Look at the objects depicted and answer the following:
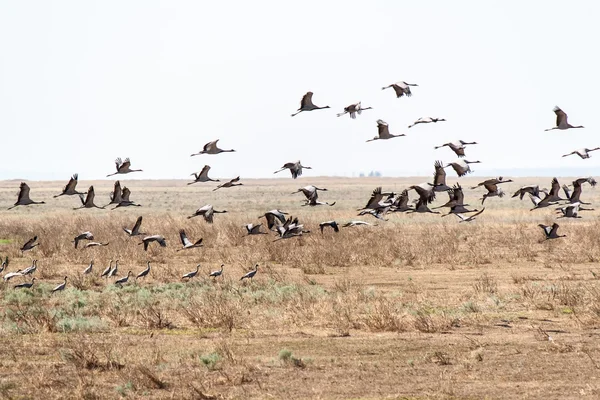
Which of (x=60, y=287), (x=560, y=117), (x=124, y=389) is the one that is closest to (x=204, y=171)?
(x=60, y=287)

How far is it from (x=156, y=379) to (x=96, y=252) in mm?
21738

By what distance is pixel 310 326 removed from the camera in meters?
20.1

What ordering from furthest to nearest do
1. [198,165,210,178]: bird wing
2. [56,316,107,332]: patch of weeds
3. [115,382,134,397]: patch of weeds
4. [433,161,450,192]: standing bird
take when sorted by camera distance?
1. [198,165,210,178]: bird wing
2. [433,161,450,192]: standing bird
3. [56,316,107,332]: patch of weeds
4. [115,382,134,397]: patch of weeds

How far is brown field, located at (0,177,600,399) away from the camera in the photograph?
14.4 metres

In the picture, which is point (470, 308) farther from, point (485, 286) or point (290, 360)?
point (290, 360)

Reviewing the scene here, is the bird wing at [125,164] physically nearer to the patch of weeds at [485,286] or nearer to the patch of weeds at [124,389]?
the patch of weeds at [485,286]

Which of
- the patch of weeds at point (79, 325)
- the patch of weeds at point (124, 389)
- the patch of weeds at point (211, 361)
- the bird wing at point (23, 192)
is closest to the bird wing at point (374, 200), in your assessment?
the patch of weeds at point (79, 325)

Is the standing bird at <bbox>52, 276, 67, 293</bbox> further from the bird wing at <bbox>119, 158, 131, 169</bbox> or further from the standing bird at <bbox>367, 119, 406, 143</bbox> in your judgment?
the standing bird at <bbox>367, 119, 406, 143</bbox>

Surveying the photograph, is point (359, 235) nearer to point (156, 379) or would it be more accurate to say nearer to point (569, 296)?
point (569, 296)

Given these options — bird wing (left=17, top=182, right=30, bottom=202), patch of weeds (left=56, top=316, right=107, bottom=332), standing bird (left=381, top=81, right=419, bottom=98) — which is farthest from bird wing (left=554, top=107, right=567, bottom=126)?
bird wing (left=17, top=182, right=30, bottom=202)

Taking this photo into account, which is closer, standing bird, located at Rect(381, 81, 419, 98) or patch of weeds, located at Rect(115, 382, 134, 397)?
patch of weeds, located at Rect(115, 382, 134, 397)

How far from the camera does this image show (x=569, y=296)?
73.9 feet

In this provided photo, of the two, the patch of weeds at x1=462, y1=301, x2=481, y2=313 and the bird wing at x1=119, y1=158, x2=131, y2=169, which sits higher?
the bird wing at x1=119, y1=158, x2=131, y2=169

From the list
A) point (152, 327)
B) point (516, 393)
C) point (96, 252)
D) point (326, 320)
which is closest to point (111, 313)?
point (152, 327)
